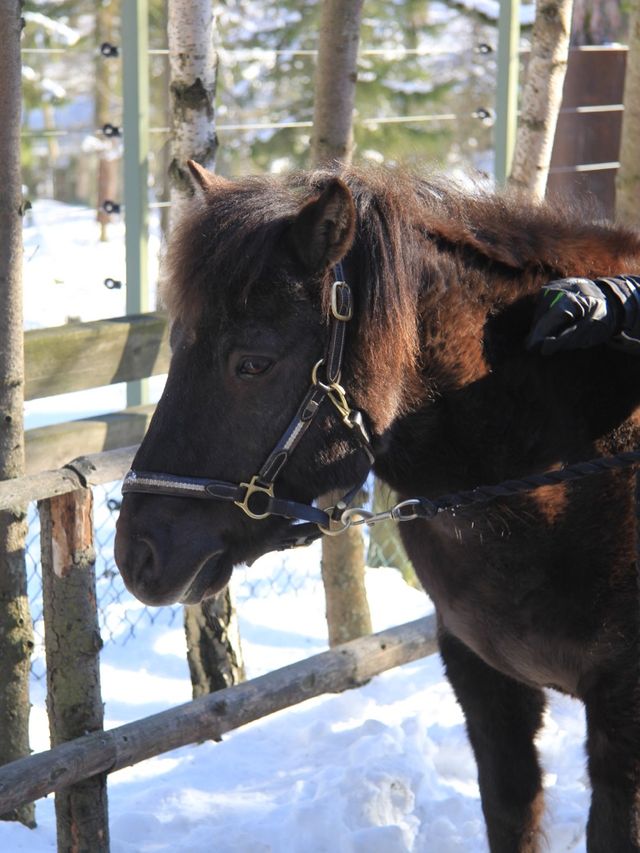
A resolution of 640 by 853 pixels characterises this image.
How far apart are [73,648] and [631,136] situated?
3865 millimetres

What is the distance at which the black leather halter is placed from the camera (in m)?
2.20

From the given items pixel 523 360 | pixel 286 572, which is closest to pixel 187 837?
pixel 523 360

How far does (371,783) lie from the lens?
146 inches

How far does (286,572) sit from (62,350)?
2.89 meters

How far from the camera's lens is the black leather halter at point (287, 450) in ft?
7.23

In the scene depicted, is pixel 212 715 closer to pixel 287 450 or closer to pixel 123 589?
pixel 287 450

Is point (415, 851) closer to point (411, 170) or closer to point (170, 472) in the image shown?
point (170, 472)

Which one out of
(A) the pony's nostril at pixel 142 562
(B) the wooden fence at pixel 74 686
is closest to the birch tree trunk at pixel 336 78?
(B) the wooden fence at pixel 74 686

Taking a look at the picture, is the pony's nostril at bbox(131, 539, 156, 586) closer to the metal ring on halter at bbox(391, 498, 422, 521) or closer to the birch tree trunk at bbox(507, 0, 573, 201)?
the metal ring on halter at bbox(391, 498, 422, 521)

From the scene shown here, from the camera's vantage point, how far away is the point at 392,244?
2248 mm

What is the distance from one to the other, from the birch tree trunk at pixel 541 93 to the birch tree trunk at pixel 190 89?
1.69 meters

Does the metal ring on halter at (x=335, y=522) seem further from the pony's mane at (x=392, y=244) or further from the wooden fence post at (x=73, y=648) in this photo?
the wooden fence post at (x=73, y=648)

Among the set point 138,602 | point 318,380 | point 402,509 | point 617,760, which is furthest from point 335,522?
point 138,602

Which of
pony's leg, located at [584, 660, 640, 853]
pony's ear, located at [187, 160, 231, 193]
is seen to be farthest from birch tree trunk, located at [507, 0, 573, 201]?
pony's leg, located at [584, 660, 640, 853]
